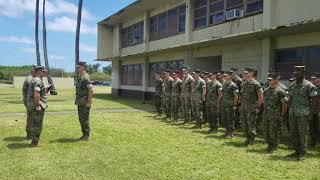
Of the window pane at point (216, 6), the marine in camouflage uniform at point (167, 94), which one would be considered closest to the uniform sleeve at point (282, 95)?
the marine in camouflage uniform at point (167, 94)

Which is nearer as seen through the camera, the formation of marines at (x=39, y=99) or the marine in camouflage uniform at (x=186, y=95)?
the formation of marines at (x=39, y=99)

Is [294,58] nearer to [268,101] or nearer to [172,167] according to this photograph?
[268,101]

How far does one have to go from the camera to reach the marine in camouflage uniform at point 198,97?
15.4 m

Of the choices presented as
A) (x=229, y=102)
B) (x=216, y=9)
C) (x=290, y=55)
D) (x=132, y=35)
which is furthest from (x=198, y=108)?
(x=132, y=35)

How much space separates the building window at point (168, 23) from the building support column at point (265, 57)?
8324mm

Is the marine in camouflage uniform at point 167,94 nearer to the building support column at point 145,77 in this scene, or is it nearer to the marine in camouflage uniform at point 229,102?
the marine in camouflage uniform at point 229,102

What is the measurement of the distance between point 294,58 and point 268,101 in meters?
6.09

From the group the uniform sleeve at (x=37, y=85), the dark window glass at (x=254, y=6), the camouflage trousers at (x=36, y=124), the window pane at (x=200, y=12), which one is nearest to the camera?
the uniform sleeve at (x=37, y=85)

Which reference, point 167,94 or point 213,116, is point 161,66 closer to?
point 167,94

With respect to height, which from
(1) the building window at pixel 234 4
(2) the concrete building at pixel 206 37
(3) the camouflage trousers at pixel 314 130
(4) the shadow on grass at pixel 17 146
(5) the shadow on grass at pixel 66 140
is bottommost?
(4) the shadow on grass at pixel 17 146

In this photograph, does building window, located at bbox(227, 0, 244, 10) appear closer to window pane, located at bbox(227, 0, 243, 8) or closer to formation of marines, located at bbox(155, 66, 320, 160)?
window pane, located at bbox(227, 0, 243, 8)

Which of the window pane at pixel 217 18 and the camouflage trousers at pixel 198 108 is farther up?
the window pane at pixel 217 18

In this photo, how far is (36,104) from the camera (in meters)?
11.5

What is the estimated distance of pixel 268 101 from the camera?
1095cm
